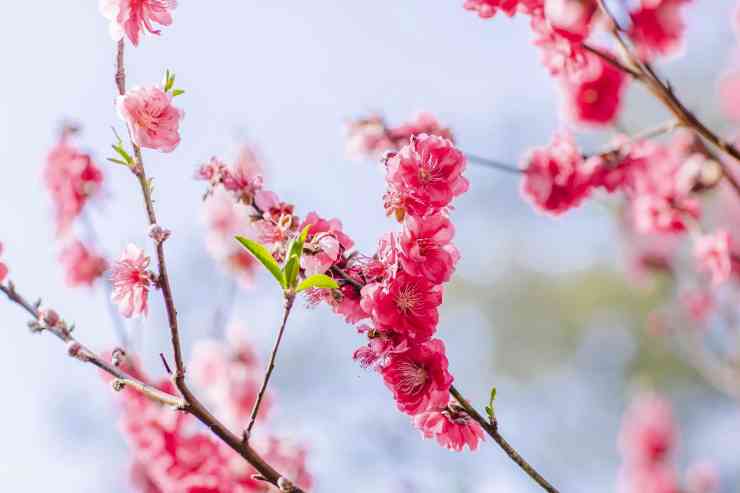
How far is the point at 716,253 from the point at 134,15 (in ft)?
5.77

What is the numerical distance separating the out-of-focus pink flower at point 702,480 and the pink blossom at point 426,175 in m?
3.99

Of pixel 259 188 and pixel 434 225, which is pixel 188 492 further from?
pixel 434 225

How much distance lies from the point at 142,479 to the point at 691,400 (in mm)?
8989

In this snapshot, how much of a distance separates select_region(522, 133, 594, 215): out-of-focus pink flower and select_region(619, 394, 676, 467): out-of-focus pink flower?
329 cm

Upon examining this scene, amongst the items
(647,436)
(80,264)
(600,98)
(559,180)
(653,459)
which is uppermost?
(647,436)

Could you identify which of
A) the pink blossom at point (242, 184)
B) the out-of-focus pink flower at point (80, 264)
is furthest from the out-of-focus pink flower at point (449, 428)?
the out-of-focus pink flower at point (80, 264)

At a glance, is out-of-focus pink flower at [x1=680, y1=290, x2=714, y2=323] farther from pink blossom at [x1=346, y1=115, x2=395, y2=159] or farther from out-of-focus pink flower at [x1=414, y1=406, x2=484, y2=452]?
out-of-focus pink flower at [x1=414, y1=406, x2=484, y2=452]

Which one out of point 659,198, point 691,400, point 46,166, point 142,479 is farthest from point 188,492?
point 691,400

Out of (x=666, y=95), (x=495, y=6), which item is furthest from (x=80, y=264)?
(x=666, y=95)

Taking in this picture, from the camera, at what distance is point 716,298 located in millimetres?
3523

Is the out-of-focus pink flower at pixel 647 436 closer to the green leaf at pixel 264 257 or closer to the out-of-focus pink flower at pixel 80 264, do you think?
the out-of-focus pink flower at pixel 80 264

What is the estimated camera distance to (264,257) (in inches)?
44.4

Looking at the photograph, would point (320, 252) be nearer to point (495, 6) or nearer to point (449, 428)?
point (449, 428)

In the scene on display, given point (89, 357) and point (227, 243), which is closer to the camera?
point (89, 357)
